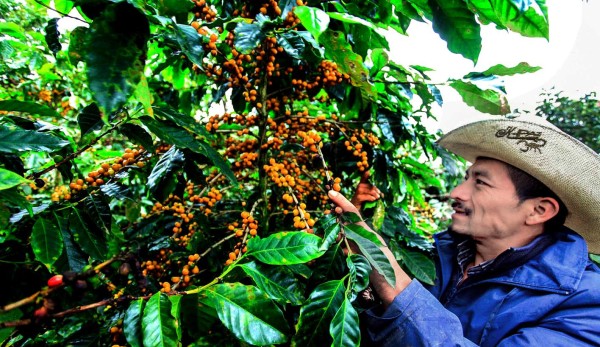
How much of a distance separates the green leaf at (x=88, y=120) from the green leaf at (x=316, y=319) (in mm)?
680

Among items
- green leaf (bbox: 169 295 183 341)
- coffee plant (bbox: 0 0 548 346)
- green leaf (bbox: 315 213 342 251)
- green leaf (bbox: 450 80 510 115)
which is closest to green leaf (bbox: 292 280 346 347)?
coffee plant (bbox: 0 0 548 346)

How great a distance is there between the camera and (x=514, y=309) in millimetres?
1200

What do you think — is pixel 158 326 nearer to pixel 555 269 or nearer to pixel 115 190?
pixel 115 190

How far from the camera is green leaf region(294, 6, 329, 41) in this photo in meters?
0.70

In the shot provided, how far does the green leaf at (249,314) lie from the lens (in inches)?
25.7

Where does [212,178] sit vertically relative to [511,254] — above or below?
above

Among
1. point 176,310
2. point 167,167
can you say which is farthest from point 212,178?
point 176,310

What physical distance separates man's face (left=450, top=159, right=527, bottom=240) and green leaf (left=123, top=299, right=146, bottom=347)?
1.33 meters

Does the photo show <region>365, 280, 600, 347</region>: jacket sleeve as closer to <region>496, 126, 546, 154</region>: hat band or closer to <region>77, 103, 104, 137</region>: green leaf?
<region>496, 126, 546, 154</region>: hat band

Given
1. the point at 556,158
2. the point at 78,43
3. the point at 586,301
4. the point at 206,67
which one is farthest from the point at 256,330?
Answer: the point at 556,158

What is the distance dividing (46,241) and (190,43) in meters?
0.61

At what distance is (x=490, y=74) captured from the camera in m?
1.24

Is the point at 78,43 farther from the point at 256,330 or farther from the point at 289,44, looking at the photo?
the point at 256,330

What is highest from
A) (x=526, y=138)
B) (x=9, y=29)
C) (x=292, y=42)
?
(x=9, y=29)
